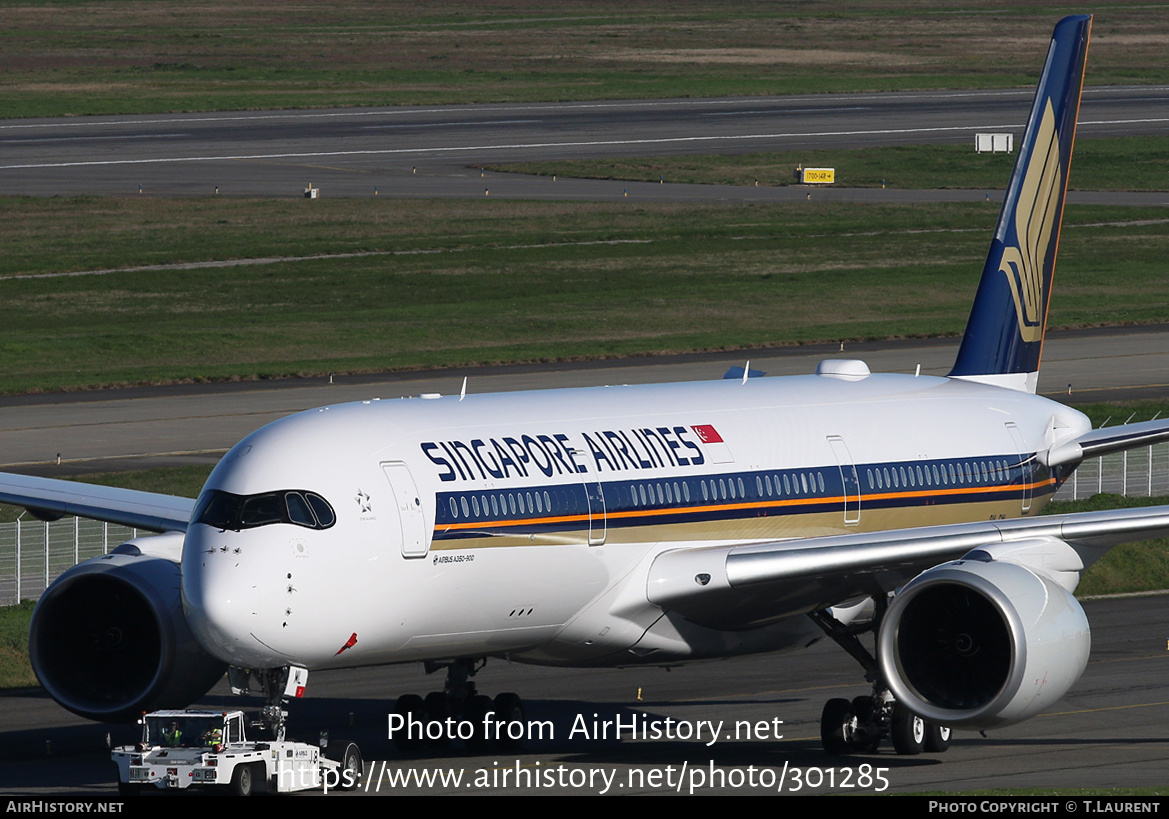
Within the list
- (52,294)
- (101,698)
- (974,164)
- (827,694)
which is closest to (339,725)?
(101,698)

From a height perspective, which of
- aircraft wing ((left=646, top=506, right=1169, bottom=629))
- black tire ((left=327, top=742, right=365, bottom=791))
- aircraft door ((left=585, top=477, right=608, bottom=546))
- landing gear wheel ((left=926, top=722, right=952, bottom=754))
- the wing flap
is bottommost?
landing gear wheel ((left=926, top=722, right=952, bottom=754))

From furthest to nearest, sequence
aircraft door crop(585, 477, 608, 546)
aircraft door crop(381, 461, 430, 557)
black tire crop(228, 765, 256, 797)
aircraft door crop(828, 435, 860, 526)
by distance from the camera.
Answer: aircraft door crop(828, 435, 860, 526), aircraft door crop(585, 477, 608, 546), aircraft door crop(381, 461, 430, 557), black tire crop(228, 765, 256, 797)

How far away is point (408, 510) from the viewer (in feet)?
98.1

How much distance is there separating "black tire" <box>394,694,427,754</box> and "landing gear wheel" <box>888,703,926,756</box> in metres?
7.91

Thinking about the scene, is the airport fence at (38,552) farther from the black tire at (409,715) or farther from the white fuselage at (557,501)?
the white fuselage at (557,501)

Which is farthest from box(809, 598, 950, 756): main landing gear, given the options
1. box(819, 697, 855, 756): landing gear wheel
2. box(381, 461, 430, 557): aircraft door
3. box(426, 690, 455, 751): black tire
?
box(381, 461, 430, 557): aircraft door

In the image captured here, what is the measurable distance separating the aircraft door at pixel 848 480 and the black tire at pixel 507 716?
6.62 metres

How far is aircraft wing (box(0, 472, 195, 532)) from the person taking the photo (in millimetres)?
36156

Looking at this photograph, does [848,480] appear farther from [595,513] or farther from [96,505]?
[96,505]

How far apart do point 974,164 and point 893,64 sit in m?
59.1

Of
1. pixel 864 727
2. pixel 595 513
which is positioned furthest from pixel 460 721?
pixel 864 727

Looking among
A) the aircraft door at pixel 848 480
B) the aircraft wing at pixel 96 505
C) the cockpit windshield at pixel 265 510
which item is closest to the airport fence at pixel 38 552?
the aircraft wing at pixel 96 505

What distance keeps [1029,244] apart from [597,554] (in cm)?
1594

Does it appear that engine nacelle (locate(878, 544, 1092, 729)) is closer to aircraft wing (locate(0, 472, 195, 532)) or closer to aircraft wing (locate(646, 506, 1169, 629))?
aircraft wing (locate(646, 506, 1169, 629))
